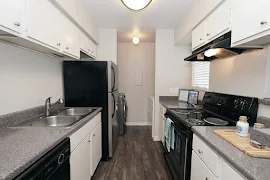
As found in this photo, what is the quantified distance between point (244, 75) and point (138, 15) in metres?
1.83

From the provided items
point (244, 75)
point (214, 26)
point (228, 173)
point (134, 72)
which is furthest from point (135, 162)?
point (134, 72)

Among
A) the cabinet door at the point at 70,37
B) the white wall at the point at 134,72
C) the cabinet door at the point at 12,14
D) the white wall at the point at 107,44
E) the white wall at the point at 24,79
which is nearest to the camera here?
the cabinet door at the point at 12,14

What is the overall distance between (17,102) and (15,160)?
3.17 ft

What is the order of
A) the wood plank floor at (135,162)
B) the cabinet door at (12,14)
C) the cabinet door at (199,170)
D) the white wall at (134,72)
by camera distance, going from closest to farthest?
the cabinet door at (12,14) → the cabinet door at (199,170) → the wood plank floor at (135,162) → the white wall at (134,72)

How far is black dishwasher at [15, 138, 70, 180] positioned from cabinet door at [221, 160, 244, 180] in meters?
1.08

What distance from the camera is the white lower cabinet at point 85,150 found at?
1.46 metres

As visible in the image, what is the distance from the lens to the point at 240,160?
0.83 m

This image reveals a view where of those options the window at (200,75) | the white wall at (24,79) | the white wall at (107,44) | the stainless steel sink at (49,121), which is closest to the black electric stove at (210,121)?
the window at (200,75)

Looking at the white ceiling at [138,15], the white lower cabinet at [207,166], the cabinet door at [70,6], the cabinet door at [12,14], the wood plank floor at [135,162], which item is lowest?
the wood plank floor at [135,162]

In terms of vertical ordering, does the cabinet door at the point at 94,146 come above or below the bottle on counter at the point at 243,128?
below

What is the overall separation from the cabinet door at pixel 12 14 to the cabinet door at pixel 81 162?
1091 mm

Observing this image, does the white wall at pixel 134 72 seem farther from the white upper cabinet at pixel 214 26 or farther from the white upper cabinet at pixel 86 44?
the white upper cabinet at pixel 214 26

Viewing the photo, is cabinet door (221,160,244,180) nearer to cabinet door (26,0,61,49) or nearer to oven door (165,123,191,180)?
oven door (165,123,191,180)

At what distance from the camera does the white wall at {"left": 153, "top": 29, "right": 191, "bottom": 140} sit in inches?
134
